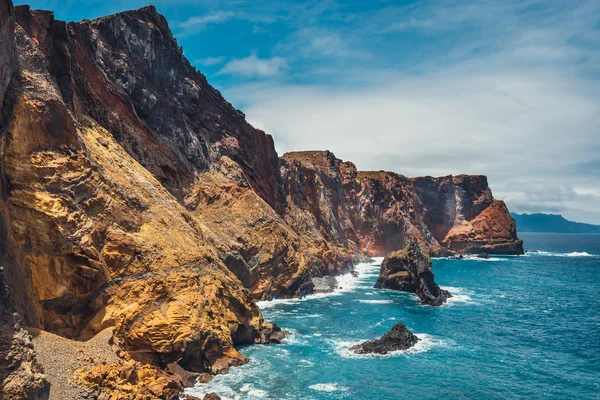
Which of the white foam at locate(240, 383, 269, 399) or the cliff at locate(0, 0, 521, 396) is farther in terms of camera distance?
the white foam at locate(240, 383, 269, 399)

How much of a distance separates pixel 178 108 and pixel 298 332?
4114cm

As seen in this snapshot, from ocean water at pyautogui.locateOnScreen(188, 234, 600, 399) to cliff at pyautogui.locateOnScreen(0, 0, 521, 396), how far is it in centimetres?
441

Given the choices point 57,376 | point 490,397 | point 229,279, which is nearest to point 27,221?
point 57,376

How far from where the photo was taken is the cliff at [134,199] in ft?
102

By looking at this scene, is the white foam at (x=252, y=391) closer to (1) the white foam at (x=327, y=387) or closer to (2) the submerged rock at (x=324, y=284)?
(1) the white foam at (x=327, y=387)

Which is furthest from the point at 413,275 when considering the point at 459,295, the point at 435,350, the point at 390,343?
the point at 390,343

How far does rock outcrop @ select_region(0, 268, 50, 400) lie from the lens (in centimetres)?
1981

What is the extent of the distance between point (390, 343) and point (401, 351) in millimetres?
1402

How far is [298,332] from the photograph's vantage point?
164ft

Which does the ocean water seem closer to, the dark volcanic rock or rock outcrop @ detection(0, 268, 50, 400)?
the dark volcanic rock

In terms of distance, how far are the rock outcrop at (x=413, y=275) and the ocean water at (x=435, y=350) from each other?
246 centimetres

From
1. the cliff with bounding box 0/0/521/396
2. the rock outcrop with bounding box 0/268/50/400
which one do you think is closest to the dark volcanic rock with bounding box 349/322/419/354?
the cliff with bounding box 0/0/521/396

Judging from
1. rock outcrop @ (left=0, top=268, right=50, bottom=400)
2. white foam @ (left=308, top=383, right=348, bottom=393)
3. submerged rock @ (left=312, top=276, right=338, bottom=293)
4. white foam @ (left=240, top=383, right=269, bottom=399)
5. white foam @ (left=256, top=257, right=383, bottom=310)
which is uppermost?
rock outcrop @ (left=0, top=268, right=50, bottom=400)

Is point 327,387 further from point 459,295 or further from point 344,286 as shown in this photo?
point 344,286
